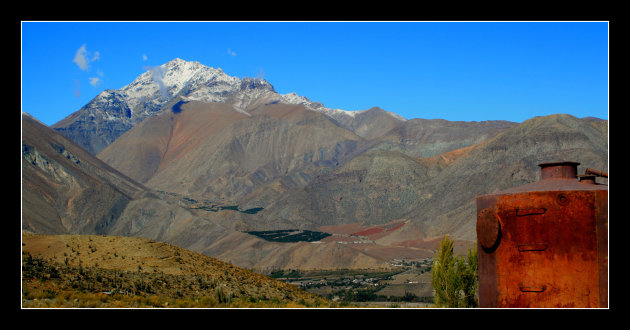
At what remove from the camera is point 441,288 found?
25.4 m

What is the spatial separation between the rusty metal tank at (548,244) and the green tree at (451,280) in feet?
24.0

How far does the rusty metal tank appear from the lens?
15648mm

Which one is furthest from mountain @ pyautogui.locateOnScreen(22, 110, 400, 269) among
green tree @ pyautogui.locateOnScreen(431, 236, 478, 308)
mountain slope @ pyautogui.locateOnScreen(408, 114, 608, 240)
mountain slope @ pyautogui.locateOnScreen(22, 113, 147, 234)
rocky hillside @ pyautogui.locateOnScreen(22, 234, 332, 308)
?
green tree @ pyautogui.locateOnScreen(431, 236, 478, 308)

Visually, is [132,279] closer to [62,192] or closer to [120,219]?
[120,219]

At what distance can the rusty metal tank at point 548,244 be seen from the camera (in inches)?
616

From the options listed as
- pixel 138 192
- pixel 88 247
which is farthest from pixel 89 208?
pixel 88 247

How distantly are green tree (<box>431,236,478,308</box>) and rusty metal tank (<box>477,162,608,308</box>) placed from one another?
7323 mm

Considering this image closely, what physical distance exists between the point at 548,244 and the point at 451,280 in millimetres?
9259

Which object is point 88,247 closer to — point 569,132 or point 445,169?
point 569,132

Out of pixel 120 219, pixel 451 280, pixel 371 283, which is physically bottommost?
pixel 371 283

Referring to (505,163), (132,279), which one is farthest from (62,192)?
(132,279)

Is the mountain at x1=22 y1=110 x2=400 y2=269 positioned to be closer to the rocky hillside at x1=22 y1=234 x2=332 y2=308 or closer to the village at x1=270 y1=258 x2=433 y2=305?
the village at x1=270 y1=258 x2=433 y2=305

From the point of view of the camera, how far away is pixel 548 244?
1611cm
